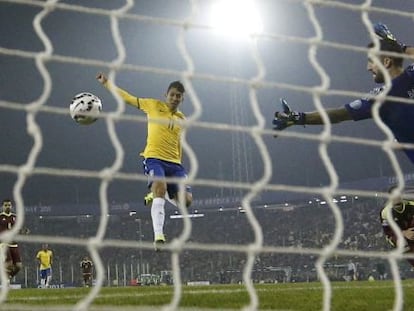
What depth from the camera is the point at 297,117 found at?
4.09m

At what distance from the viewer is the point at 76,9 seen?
88.8 inches

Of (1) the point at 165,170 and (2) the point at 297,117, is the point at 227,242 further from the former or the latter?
(2) the point at 297,117

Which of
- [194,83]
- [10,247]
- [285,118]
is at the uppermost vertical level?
[194,83]

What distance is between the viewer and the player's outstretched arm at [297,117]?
401 cm

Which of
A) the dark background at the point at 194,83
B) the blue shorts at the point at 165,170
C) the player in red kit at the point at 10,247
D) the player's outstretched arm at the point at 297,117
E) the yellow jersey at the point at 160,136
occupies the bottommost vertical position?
the player in red kit at the point at 10,247

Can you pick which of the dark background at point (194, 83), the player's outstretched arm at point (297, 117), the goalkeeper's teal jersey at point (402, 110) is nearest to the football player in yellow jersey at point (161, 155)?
the player's outstretched arm at point (297, 117)

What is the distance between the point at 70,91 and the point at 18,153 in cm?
630

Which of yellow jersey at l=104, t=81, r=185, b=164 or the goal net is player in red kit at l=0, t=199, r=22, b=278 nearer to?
yellow jersey at l=104, t=81, r=185, b=164

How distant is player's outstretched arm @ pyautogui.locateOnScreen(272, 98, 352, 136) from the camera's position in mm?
4005

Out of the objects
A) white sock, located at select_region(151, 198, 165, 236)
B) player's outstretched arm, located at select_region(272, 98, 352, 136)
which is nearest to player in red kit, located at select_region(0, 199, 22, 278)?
white sock, located at select_region(151, 198, 165, 236)

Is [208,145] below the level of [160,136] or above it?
above

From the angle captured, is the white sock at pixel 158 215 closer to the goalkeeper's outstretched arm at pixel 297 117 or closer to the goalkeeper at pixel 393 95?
the goalkeeper's outstretched arm at pixel 297 117

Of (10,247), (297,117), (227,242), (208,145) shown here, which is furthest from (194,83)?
(297,117)

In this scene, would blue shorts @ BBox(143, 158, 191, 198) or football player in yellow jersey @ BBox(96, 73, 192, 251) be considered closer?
football player in yellow jersey @ BBox(96, 73, 192, 251)
